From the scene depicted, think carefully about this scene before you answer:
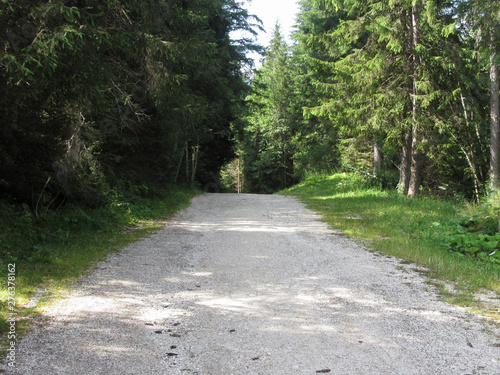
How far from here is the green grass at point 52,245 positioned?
13.9 feet

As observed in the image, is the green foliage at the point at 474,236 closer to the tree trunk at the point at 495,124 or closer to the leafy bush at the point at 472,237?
the leafy bush at the point at 472,237

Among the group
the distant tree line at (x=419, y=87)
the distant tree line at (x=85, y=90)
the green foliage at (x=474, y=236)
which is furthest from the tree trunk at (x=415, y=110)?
the distant tree line at (x=85, y=90)

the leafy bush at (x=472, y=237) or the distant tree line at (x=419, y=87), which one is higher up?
the distant tree line at (x=419, y=87)

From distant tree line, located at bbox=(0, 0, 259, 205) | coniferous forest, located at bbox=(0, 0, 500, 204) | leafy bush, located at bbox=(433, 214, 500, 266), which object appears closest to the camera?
distant tree line, located at bbox=(0, 0, 259, 205)

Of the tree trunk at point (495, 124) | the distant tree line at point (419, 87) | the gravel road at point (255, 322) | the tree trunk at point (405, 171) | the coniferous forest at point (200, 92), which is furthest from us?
the tree trunk at point (405, 171)

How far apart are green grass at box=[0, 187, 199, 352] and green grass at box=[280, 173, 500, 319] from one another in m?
4.87

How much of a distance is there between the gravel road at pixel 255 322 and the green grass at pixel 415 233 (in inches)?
17.2

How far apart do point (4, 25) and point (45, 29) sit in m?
0.51

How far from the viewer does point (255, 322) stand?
12.7ft

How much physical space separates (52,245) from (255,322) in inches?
174

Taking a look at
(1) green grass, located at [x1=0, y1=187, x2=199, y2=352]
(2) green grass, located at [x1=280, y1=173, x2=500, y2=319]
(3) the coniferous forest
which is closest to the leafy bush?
(2) green grass, located at [x1=280, y1=173, x2=500, y2=319]

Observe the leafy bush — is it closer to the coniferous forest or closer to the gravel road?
the gravel road

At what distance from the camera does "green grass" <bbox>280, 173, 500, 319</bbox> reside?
524cm

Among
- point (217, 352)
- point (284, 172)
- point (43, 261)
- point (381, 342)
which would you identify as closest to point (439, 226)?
point (381, 342)
